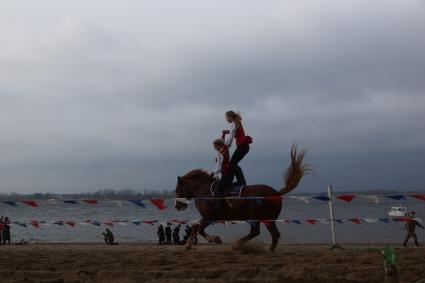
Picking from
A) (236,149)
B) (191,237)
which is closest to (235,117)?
(236,149)

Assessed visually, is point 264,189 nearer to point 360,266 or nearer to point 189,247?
point 189,247

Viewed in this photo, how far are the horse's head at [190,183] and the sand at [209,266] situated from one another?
189cm

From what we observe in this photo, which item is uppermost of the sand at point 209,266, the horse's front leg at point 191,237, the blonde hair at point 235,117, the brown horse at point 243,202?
the blonde hair at point 235,117

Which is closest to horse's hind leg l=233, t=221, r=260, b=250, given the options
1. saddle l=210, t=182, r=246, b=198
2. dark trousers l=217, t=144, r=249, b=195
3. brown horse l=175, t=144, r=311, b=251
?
brown horse l=175, t=144, r=311, b=251

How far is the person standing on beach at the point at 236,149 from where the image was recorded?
11477mm

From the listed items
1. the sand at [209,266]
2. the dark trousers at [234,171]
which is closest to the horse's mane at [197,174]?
the dark trousers at [234,171]

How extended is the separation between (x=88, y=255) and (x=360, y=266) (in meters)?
4.99

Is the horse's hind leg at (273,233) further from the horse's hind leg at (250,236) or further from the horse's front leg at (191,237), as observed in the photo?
the horse's front leg at (191,237)

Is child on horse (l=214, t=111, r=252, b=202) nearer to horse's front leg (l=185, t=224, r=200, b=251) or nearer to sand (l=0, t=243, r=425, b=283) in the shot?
horse's front leg (l=185, t=224, r=200, b=251)

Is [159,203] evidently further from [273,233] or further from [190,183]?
[273,233]

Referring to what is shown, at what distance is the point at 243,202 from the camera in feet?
36.6

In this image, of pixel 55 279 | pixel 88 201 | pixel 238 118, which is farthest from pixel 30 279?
pixel 238 118

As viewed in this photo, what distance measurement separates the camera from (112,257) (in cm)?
1010

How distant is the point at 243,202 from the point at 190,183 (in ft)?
5.18
